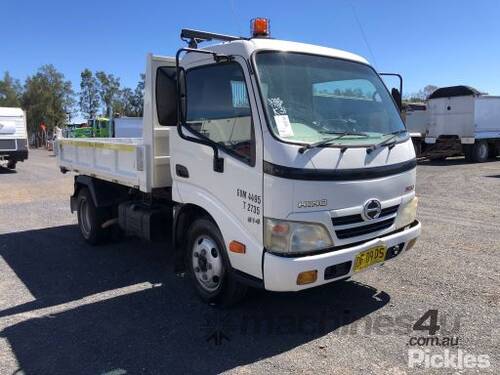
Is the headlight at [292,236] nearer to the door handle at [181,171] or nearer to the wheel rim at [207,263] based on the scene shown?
the wheel rim at [207,263]

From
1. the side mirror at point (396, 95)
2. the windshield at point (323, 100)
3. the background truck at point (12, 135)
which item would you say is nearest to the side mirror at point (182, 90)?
the windshield at point (323, 100)

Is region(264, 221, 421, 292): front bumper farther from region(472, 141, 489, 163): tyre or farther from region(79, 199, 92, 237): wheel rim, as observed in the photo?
region(472, 141, 489, 163): tyre

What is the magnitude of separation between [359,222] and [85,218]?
4.65 m

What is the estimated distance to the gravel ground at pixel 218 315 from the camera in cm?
362

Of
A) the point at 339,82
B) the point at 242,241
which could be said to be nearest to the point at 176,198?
the point at 242,241

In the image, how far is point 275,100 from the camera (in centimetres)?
390

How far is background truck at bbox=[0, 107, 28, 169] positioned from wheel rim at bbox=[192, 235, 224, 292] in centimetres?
1693

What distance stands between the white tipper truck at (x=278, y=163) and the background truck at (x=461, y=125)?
57.9 feet

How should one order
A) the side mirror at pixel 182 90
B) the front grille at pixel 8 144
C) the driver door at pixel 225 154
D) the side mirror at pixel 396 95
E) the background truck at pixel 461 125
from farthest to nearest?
the background truck at pixel 461 125 < the front grille at pixel 8 144 < the side mirror at pixel 396 95 < the side mirror at pixel 182 90 < the driver door at pixel 225 154

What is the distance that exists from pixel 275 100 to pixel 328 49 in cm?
112

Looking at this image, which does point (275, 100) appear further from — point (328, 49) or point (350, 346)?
point (350, 346)

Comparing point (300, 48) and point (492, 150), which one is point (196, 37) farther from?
point (492, 150)

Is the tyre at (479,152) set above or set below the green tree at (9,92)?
below

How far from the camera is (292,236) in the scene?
3.66 metres
